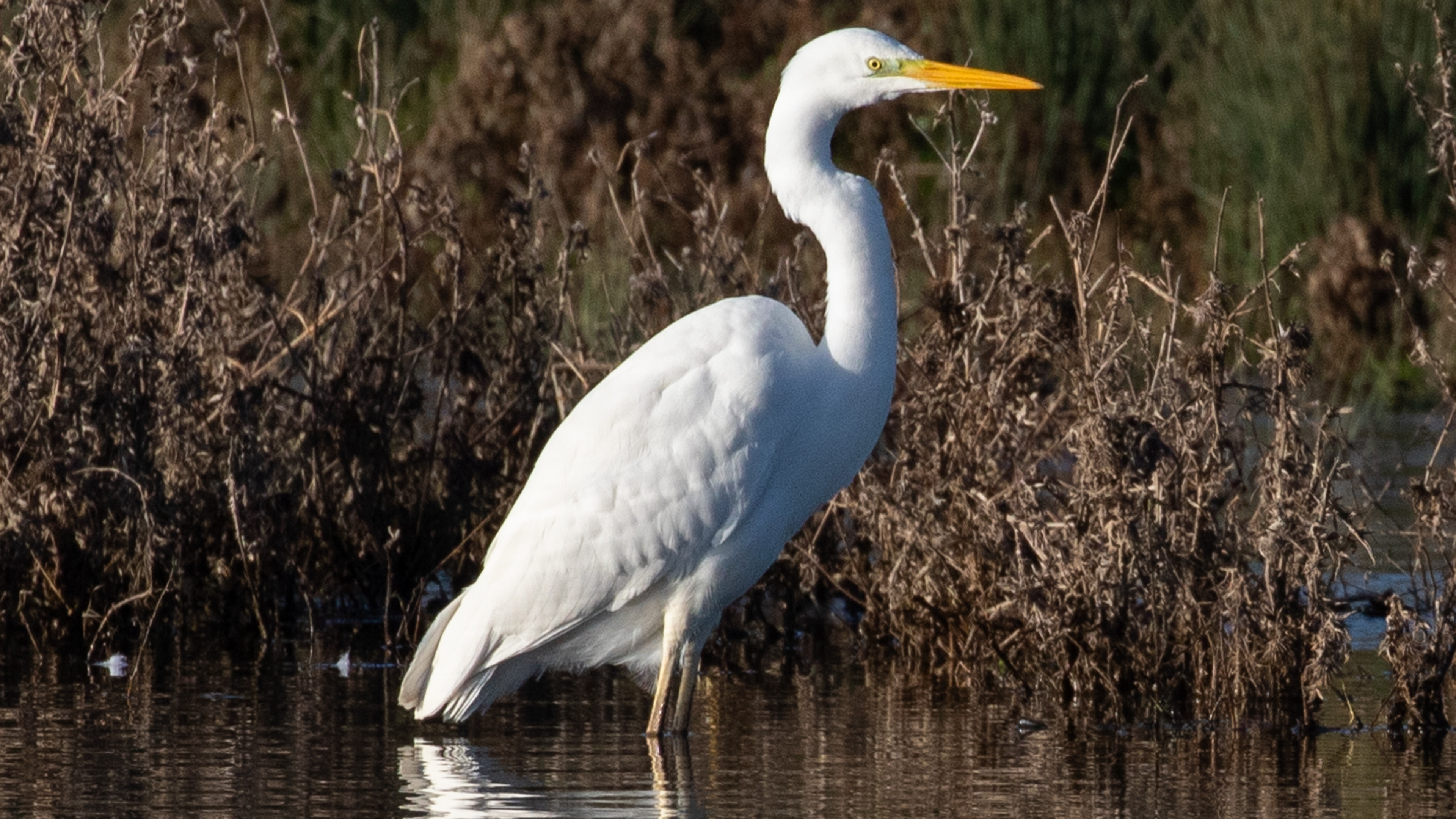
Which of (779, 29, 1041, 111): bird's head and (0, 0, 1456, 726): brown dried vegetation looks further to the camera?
(779, 29, 1041, 111): bird's head

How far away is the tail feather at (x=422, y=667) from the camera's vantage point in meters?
5.28

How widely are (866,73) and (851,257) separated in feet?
1.55

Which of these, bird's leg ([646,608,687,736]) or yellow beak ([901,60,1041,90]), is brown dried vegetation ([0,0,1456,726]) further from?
bird's leg ([646,608,687,736])

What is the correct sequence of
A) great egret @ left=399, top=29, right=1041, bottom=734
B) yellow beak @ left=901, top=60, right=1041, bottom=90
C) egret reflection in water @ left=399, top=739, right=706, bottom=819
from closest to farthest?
egret reflection in water @ left=399, top=739, right=706, bottom=819
great egret @ left=399, top=29, right=1041, bottom=734
yellow beak @ left=901, top=60, right=1041, bottom=90

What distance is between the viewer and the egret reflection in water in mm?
4352

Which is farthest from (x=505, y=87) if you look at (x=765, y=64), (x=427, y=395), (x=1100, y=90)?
(x=427, y=395)

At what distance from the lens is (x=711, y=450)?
5035 mm

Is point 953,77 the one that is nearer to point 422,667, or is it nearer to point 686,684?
point 686,684

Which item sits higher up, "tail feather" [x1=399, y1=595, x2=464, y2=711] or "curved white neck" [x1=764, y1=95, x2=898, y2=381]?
A: "curved white neck" [x1=764, y1=95, x2=898, y2=381]

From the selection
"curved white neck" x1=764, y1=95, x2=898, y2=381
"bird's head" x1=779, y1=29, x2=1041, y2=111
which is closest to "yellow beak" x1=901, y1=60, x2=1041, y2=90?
"bird's head" x1=779, y1=29, x2=1041, y2=111

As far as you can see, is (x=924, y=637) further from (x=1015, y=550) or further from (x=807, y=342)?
(x=807, y=342)

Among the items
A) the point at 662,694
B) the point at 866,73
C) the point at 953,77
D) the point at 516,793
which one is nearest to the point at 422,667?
the point at 662,694

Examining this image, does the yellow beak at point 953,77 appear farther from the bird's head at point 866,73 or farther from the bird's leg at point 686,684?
the bird's leg at point 686,684

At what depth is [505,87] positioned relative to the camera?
1248 cm
